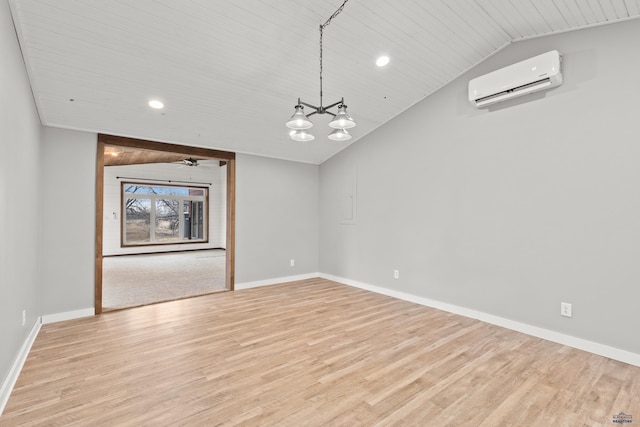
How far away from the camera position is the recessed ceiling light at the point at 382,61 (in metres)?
3.43

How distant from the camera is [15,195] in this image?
2299 millimetres

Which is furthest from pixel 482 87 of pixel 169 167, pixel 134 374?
pixel 169 167

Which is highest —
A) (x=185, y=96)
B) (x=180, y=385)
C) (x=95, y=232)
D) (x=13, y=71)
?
(x=185, y=96)

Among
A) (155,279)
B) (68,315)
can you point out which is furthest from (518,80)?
(155,279)

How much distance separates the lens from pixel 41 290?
3.57m

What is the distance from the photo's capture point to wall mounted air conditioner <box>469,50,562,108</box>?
9.91 feet

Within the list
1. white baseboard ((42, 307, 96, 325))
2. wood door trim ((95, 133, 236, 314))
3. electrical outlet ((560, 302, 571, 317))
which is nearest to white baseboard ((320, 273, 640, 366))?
electrical outlet ((560, 302, 571, 317))

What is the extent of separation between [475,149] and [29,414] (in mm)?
4619

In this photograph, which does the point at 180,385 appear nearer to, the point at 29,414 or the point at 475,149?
the point at 29,414

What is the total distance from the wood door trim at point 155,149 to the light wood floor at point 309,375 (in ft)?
2.47

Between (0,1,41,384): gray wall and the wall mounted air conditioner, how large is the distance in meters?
4.14

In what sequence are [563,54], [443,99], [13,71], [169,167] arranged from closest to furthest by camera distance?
[13,71], [563,54], [443,99], [169,167]

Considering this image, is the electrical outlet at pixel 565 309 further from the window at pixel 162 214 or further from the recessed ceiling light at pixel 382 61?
the window at pixel 162 214

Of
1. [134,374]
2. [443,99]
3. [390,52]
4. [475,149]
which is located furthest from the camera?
[443,99]
